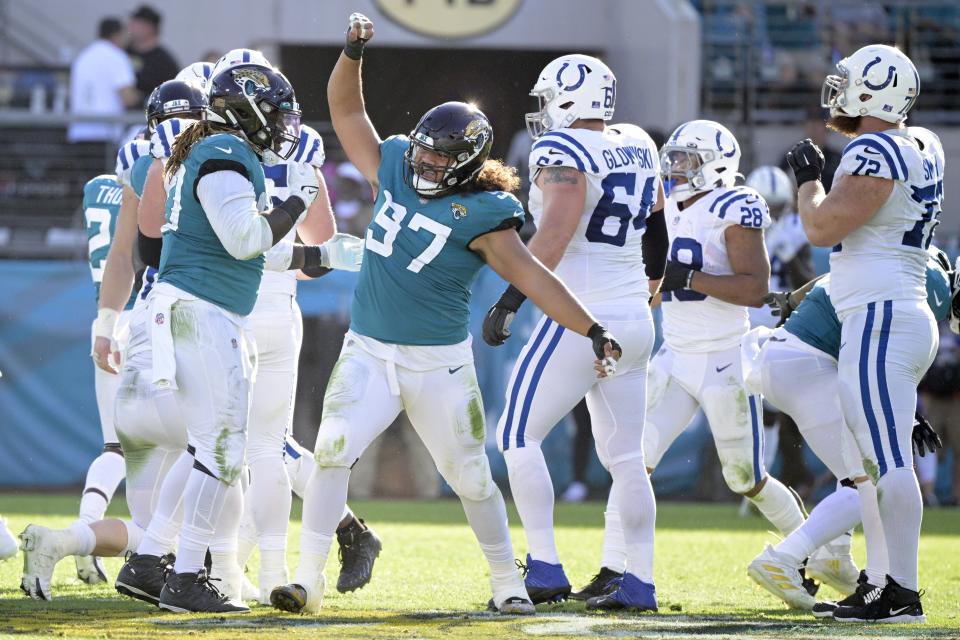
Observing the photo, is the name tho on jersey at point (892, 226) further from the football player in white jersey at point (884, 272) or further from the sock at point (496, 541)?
the sock at point (496, 541)

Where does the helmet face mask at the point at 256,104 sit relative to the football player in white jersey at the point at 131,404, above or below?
above

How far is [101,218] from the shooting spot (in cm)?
693

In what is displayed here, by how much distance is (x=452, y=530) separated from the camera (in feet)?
31.2

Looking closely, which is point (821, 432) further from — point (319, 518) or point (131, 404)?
point (131, 404)

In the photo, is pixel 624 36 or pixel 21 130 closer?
pixel 21 130

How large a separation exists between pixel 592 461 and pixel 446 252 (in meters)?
7.29

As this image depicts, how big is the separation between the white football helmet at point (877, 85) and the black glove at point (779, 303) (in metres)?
1.05

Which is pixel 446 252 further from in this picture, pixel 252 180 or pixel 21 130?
pixel 21 130

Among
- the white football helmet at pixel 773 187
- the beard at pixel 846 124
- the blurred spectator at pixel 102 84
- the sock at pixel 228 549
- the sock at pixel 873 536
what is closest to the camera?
the sock at pixel 228 549

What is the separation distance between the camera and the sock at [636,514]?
5699 mm

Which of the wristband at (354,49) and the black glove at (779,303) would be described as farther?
the black glove at (779,303)

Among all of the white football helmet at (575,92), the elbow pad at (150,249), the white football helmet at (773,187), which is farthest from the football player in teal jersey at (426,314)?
the white football helmet at (773,187)

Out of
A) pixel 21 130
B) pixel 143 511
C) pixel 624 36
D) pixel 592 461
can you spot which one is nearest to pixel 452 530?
pixel 592 461

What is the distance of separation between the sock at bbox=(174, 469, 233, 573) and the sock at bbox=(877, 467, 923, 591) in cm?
244
